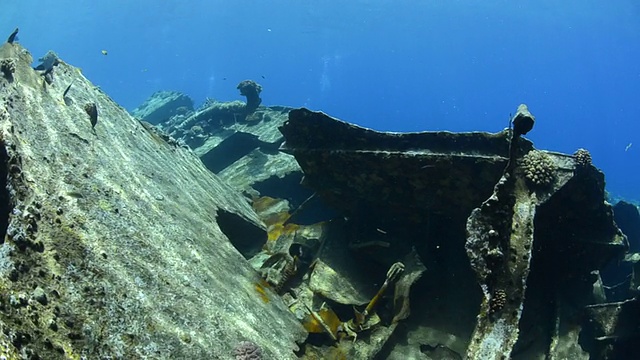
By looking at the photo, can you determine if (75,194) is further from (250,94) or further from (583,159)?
(250,94)

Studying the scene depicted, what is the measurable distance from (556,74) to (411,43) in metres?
79.3

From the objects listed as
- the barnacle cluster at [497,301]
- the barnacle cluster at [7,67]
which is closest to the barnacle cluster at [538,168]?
the barnacle cluster at [497,301]

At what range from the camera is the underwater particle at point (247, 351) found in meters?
3.55

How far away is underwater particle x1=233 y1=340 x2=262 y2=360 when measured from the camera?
11.7 ft

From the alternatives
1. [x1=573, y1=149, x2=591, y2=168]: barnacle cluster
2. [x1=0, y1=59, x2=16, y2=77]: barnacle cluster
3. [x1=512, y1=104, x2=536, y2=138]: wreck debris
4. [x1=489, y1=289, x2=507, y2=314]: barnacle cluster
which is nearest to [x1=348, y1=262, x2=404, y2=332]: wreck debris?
[x1=489, y1=289, x2=507, y2=314]: barnacle cluster

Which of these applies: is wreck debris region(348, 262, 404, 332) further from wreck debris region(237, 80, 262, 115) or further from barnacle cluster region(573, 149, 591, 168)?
wreck debris region(237, 80, 262, 115)

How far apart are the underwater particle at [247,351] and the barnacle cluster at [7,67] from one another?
4699 millimetres

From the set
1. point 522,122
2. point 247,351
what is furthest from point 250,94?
point 247,351

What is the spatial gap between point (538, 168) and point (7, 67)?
24.0ft

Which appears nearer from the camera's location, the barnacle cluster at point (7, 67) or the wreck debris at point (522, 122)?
the wreck debris at point (522, 122)

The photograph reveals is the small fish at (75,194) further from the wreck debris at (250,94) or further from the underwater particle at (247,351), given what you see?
the wreck debris at (250,94)

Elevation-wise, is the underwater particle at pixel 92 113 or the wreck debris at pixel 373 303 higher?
the wreck debris at pixel 373 303

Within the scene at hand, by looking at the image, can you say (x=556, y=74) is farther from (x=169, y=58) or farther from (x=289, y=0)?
(x=169, y=58)

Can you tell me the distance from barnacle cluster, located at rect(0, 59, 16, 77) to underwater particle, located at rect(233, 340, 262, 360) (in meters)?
4.70
